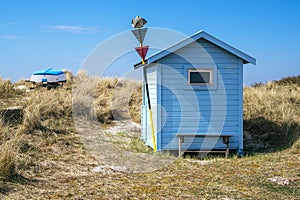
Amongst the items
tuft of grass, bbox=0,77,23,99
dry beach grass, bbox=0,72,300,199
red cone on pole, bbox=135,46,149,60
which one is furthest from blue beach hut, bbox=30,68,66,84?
red cone on pole, bbox=135,46,149,60

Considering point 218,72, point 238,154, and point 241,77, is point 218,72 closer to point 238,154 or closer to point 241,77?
point 241,77

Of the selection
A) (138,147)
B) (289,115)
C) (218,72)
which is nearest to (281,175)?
(218,72)

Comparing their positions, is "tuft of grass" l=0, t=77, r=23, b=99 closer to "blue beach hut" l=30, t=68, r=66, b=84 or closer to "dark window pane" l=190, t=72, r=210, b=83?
"blue beach hut" l=30, t=68, r=66, b=84

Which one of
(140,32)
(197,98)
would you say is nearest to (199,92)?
(197,98)

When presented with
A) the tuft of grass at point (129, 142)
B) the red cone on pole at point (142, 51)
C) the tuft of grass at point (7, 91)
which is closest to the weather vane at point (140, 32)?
the red cone on pole at point (142, 51)

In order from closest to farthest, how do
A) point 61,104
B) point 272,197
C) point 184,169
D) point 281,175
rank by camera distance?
point 272,197
point 281,175
point 184,169
point 61,104

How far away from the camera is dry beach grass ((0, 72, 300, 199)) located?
21.1 ft

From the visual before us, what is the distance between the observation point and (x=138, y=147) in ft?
34.9

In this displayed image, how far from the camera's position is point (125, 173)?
7.85m

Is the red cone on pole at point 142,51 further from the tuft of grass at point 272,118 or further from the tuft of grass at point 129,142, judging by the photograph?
the tuft of grass at point 272,118

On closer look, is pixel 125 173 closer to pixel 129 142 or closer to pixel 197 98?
pixel 197 98

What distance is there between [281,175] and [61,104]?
955 cm

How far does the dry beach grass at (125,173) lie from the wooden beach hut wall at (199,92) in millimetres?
784

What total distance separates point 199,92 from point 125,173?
3.36 meters
